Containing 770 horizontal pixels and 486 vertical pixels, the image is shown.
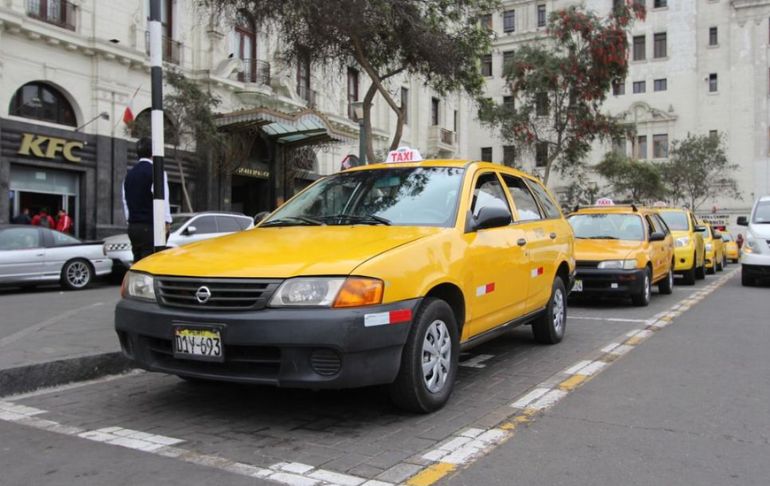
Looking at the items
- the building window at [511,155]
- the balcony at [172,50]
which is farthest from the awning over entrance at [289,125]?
the building window at [511,155]

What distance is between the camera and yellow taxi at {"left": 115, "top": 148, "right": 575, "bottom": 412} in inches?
154

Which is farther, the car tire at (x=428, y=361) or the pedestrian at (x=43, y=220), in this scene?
the pedestrian at (x=43, y=220)

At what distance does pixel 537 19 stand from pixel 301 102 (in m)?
34.7

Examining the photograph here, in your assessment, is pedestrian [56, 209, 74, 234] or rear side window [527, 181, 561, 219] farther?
pedestrian [56, 209, 74, 234]

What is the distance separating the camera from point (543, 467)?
3625 millimetres

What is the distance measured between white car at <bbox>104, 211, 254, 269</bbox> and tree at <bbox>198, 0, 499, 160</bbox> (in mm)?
4056

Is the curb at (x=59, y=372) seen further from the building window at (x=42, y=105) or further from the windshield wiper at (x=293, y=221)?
the building window at (x=42, y=105)

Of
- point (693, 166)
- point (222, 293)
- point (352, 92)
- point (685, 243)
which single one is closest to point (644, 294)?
point (685, 243)

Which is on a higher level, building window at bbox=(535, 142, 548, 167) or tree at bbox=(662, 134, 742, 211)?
tree at bbox=(662, 134, 742, 211)

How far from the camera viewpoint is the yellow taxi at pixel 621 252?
33.8 ft

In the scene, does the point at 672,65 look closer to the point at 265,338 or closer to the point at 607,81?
the point at 607,81

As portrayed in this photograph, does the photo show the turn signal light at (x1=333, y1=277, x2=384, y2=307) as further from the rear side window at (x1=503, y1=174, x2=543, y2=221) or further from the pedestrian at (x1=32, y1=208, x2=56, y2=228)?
the pedestrian at (x1=32, y1=208, x2=56, y2=228)

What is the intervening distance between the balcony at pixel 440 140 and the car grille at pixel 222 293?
3152cm

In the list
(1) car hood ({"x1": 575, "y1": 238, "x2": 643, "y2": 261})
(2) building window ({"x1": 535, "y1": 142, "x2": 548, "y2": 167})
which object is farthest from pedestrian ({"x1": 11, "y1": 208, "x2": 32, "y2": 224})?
(2) building window ({"x1": 535, "y1": 142, "x2": 548, "y2": 167})
